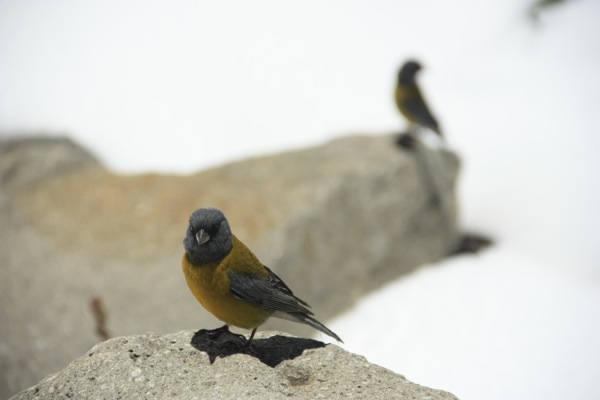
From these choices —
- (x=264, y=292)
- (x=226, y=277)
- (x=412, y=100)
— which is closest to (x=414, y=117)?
(x=412, y=100)

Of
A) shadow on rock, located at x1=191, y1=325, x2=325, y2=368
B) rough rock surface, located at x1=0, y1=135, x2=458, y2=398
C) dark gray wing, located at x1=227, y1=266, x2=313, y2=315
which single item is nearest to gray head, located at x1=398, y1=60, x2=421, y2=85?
rough rock surface, located at x1=0, y1=135, x2=458, y2=398

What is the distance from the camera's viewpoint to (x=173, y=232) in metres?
10.3

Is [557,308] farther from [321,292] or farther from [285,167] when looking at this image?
[285,167]

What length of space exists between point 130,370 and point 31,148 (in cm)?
894

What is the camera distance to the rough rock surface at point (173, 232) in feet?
31.5

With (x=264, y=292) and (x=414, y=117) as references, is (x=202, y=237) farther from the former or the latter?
(x=414, y=117)

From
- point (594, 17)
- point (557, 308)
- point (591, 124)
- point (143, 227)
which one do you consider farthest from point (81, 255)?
point (594, 17)

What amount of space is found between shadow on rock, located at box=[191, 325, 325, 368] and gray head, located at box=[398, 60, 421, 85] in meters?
7.17

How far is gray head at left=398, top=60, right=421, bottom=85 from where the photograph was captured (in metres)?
11.8

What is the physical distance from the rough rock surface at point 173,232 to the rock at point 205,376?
13.5ft

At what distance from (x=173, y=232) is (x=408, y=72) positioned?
4.78 m

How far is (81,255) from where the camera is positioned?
10367 millimetres

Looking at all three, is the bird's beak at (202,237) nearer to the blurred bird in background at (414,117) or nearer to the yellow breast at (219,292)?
the yellow breast at (219,292)

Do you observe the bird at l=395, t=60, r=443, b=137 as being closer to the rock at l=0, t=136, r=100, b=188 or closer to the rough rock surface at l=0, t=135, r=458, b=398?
the rough rock surface at l=0, t=135, r=458, b=398
